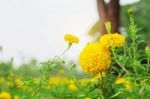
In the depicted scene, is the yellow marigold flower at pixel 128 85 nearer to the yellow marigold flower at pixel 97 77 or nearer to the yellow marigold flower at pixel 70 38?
the yellow marigold flower at pixel 97 77

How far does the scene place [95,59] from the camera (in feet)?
6.76

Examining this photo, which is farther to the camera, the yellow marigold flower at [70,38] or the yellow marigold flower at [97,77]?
the yellow marigold flower at [70,38]

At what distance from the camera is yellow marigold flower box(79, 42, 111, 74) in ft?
6.76

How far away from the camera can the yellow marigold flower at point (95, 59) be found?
2.06m

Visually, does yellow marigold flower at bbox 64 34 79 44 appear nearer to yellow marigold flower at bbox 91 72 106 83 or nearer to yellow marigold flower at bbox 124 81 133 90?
yellow marigold flower at bbox 91 72 106 83

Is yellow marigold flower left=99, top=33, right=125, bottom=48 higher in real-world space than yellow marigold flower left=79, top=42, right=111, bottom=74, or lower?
higher

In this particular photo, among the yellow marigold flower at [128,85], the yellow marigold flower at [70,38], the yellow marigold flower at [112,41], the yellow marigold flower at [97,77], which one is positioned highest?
the yellow marigold flower at [70,38]

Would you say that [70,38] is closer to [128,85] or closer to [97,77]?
[97,77]

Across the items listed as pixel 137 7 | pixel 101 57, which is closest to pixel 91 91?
pixel 101 57

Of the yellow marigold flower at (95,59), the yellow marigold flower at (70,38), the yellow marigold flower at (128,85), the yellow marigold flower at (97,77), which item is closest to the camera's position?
the yellow marigold flower at (128,85)

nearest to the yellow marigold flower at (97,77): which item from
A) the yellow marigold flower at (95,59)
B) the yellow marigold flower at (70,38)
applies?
the yellow marigold flower at (95,59)

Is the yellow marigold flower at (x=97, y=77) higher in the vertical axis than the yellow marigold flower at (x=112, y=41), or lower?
lower

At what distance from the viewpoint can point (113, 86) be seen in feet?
6.85

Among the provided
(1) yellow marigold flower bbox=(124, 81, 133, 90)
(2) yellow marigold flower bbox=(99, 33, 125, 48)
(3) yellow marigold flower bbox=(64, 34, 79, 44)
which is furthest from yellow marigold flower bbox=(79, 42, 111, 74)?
(3) yellow marigold flower bbox=(64, 34, 79, 44)
